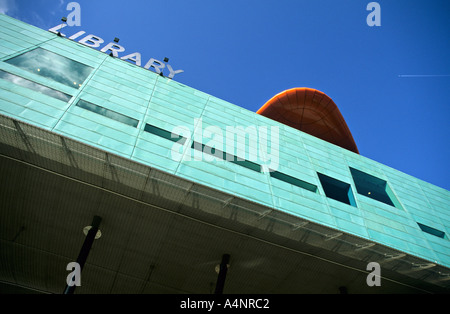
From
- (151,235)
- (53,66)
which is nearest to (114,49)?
(53,66)

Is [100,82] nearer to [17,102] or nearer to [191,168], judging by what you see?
[17,102]

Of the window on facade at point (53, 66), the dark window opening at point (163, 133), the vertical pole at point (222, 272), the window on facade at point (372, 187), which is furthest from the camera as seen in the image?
the window on facade at point (372, 187)

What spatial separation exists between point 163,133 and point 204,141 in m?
2.38

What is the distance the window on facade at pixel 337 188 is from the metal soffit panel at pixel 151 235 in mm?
5382

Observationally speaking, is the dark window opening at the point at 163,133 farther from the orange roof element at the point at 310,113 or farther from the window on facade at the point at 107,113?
the orange roof element at the point at 310,113

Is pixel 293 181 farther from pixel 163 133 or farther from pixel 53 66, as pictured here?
pixel 53 66

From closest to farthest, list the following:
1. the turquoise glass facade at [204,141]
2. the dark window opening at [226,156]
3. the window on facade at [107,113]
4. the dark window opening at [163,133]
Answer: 1. the turquoise glass facade at [204,141]
2. the window on facade at [107,113]
3. the dark window opening at [163,133]
4. the dark window opening at [226,156]

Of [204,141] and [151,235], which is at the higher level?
[204,141]

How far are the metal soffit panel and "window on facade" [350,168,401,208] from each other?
657cm

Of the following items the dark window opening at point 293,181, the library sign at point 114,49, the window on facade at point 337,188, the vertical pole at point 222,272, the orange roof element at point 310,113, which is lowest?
the vertical pole at point 222,272

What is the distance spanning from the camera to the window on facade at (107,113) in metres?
14.3

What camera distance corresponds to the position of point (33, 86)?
13.9m

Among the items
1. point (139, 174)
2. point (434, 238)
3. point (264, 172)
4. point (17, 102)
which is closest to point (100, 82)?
point (17, 102)

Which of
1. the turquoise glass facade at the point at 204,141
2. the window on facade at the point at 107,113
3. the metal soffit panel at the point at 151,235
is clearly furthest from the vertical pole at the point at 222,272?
the window on facade at the point at 107,113
